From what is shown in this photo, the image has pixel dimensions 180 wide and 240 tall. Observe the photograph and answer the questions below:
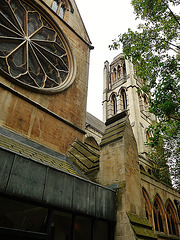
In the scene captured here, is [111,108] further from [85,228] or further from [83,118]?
[85,228]

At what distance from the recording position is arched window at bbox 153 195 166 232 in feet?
41.8

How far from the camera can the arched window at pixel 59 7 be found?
11.2m

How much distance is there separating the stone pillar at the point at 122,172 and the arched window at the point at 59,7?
8447 millimetres

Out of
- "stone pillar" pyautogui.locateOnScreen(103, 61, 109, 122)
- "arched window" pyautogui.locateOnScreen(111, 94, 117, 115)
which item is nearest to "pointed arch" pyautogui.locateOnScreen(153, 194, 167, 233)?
"stone pillar" pyautogui.locateOnScreen(103, 61, 109, 122)

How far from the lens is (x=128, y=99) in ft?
103

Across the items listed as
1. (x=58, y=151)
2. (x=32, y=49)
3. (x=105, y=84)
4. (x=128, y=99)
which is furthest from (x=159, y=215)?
(x=105, y=84)

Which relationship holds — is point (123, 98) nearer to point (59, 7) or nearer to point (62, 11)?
point (62, 11)

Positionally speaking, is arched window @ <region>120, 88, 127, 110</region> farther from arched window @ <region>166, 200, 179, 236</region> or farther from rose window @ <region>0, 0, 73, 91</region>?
rose window @ <region>0, 0, 73, 91</region>

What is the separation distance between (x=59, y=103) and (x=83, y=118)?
153cm

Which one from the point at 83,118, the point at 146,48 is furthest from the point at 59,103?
the point at 146,48

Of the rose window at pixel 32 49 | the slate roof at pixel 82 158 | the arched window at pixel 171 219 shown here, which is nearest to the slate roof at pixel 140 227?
the slate roof at pixel 82 158

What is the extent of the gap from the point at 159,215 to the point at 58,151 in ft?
34.1

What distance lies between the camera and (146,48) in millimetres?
10234

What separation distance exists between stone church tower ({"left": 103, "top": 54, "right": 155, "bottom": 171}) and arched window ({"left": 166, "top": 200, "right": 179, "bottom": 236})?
7985 millimetres
